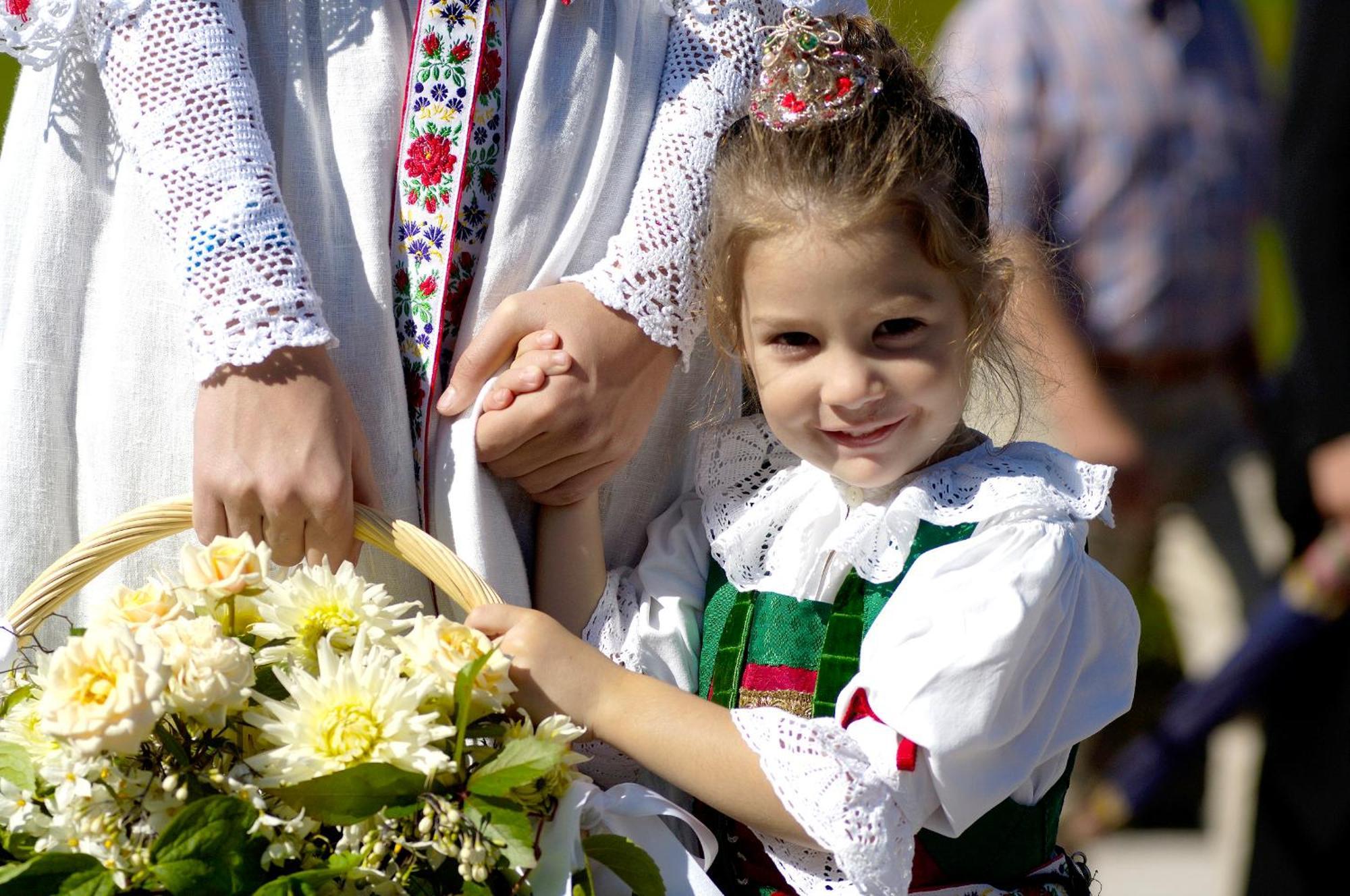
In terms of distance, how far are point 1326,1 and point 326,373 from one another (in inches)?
123

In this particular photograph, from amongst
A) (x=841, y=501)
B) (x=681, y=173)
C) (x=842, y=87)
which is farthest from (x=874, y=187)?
(x=841, y=501)

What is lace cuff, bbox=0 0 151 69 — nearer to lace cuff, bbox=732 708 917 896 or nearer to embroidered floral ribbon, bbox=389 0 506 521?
embroidered floral ribbon, bbox=389 0 506 521

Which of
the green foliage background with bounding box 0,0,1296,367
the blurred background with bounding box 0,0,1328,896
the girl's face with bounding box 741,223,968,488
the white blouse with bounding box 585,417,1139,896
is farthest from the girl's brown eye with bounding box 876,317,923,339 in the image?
the green foliage background with bounding box 0,0,1296,367

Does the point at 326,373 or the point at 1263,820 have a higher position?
the point at 326,373

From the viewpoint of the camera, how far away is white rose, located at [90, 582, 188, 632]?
1404 mm

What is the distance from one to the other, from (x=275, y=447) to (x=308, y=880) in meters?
0.47

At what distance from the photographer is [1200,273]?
383 cm

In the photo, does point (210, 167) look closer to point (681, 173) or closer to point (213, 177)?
point (213, 177)

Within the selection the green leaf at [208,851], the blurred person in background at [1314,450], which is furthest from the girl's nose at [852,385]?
the blurred person in background at [1314,450]

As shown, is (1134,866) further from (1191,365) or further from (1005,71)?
(1005,71)

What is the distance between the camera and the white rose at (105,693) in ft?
4.12

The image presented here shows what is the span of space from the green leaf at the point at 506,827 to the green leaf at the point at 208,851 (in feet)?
0.62

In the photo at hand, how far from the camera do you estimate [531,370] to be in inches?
65.4

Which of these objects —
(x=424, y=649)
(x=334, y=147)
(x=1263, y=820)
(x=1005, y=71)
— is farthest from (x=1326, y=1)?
(x=424, y=649)
